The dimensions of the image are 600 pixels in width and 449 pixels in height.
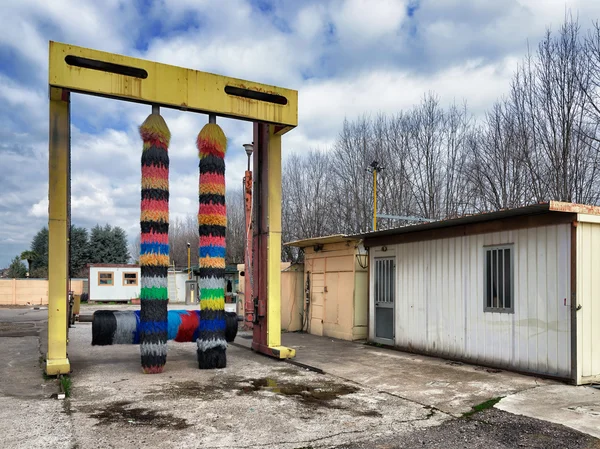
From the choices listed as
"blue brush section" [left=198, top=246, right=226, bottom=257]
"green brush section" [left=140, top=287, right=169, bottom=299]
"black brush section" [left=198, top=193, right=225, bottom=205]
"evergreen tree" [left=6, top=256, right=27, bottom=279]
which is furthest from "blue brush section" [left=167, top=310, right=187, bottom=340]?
"evergreen tree" [left=6, top=256, right=27, bottom=279]

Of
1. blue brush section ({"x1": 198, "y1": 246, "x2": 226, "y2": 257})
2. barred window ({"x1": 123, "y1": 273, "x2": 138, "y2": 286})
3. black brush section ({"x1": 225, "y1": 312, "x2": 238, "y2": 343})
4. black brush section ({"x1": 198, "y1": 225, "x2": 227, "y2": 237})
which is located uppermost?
black brush section ({"x1": 198, "y1": 225, "x2": 227, "y2": 237})

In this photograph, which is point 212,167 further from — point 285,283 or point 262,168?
point 285,283

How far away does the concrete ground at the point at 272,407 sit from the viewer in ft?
16.7

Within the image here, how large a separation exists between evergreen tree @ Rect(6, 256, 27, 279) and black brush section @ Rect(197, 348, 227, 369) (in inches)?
2190

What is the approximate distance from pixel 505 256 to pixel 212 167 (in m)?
5.48

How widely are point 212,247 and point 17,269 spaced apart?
5730cm

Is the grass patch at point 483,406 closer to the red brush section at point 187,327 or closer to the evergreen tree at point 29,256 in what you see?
the red brush section at point 187,327

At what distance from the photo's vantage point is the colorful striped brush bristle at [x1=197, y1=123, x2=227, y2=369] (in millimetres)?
8953

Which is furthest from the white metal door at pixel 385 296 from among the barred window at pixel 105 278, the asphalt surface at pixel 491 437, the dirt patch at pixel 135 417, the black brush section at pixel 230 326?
the barred window at pixel 105 278

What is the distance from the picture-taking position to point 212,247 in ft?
30.1

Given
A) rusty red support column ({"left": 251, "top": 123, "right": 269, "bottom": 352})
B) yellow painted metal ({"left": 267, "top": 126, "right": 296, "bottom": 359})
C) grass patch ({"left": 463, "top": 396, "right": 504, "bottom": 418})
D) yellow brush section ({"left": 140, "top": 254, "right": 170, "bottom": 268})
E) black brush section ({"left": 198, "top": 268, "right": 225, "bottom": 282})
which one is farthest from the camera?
rusty red support column ({"left": 251, "top": 123, "right": 269, "bottom": 352})

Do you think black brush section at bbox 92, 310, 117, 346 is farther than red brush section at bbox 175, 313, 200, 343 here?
No

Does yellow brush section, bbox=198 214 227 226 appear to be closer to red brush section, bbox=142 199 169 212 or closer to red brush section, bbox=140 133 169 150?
red brush section, bbox=142 199 169 212

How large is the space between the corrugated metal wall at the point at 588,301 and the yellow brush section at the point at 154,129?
6.95 meters
